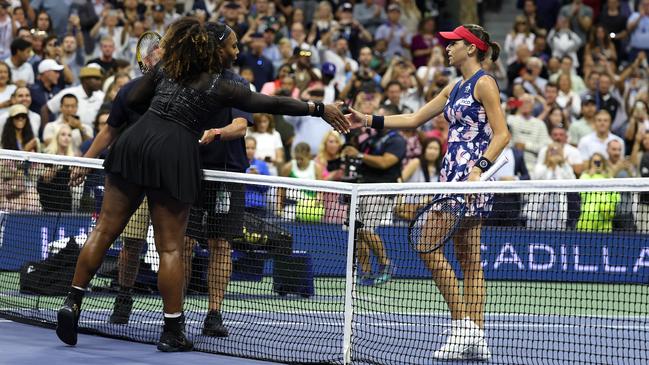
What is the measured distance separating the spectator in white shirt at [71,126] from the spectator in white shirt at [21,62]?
187 centimetres

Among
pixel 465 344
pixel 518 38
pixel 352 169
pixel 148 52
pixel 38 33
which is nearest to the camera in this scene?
pixel 465 344

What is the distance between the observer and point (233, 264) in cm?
893

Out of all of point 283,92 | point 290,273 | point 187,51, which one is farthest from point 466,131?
point 283,92

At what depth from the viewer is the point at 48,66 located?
15.7m

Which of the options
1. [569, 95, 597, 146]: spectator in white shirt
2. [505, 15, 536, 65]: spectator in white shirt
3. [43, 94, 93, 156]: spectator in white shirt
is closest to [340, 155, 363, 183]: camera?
[43, 94, 93, 156]: spectator in white shirt

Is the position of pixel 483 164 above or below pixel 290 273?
above

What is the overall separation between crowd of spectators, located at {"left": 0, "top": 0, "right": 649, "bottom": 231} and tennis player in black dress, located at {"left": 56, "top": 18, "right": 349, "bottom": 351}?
19.8ft

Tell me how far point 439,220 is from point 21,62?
9753mm

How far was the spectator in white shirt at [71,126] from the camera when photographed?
13828 millimetres

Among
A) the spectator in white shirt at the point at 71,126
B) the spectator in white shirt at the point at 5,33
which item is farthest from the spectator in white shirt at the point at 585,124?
the spectator in white shirt at the point at 5,33

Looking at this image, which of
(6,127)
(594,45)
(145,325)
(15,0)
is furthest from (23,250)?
(594,45)

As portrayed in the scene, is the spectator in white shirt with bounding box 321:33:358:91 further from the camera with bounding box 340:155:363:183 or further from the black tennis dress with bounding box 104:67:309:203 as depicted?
the black tennis dress with bounding box 104:67:309:203

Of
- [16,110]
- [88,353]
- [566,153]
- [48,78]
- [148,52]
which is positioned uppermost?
[48,78]

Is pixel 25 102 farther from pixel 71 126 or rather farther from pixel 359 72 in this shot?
pixel 359 72
